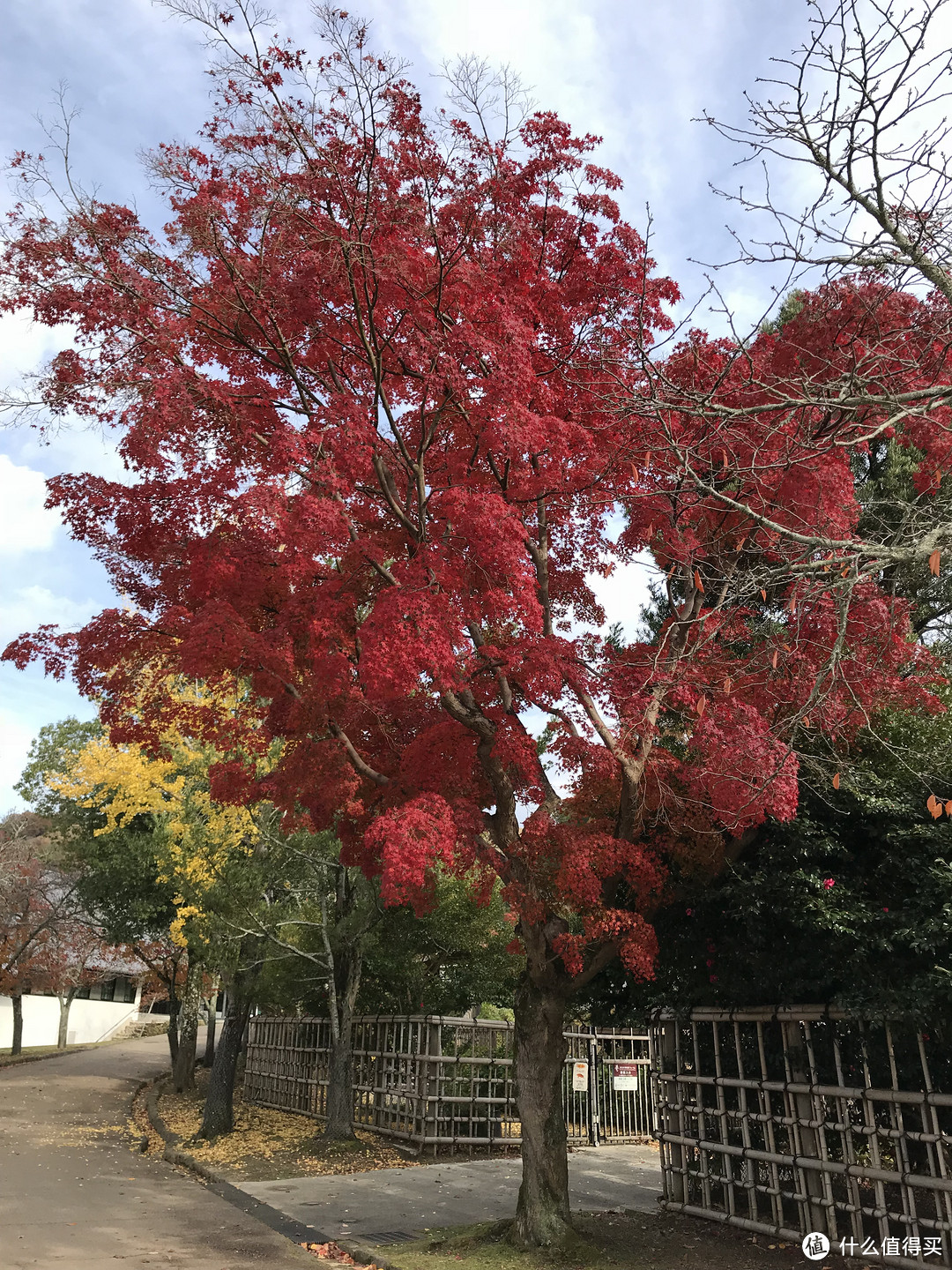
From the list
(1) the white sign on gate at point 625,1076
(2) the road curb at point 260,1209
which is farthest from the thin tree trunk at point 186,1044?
(1) the white sign on gate at point 625,1076

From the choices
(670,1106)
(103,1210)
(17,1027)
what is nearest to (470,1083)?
(670,1106)

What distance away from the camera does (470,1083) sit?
13.2 metres

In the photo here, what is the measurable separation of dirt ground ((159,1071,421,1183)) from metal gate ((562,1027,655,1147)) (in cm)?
296


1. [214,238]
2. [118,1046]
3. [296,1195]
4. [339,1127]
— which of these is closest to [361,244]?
[214,238]

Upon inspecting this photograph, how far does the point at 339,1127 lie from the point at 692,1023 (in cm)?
764

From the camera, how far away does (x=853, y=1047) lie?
22.4 ft

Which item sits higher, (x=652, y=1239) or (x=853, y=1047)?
(x=853, y=1047)

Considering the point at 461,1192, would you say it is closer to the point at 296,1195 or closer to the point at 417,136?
the point at 296,1195

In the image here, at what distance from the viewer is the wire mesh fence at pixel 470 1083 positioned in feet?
42.7

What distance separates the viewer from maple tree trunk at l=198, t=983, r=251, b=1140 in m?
14.2

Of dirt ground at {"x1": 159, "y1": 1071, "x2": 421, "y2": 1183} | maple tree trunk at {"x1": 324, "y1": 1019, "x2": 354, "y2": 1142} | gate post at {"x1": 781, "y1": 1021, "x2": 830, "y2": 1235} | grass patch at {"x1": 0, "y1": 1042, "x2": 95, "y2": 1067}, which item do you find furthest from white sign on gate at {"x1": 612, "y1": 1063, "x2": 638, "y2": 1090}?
grass patch at {"x1": 0, "y1": 1042, "x2": 95, "y2": 1067}

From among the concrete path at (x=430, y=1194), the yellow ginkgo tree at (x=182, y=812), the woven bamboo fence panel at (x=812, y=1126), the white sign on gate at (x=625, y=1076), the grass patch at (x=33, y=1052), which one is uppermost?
the yellow ginkgo tree at (x=182, y=812)

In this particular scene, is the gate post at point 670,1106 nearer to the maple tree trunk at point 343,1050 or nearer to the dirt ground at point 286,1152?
the dirt ground at point 286,1152

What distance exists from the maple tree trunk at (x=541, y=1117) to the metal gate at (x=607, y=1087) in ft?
19.9
